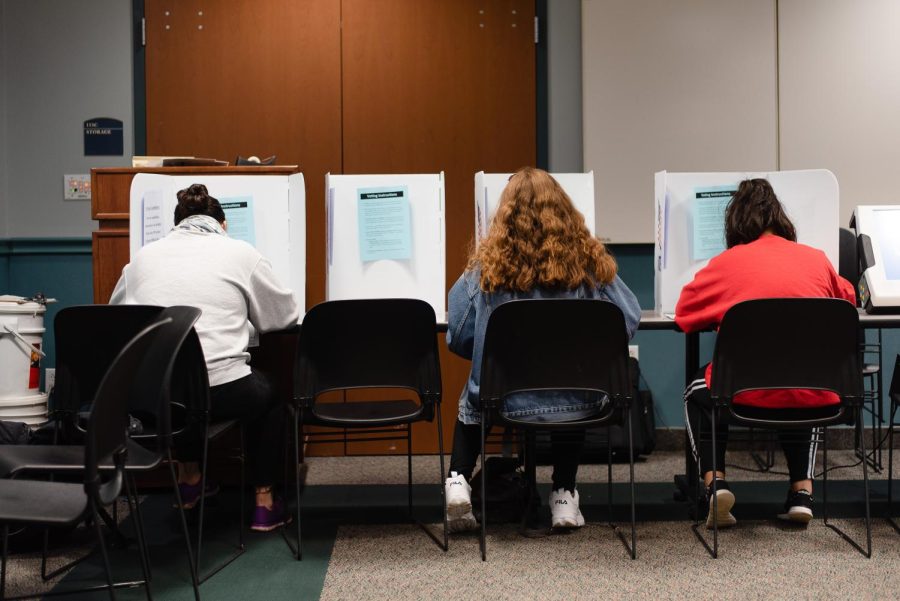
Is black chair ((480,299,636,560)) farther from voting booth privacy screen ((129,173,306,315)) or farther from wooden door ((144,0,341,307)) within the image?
wooden door ((144,0,341,307))

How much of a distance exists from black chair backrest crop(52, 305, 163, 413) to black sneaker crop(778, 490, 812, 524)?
2027 mm

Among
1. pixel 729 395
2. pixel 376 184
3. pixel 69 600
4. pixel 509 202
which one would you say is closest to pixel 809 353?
pixel 729 395

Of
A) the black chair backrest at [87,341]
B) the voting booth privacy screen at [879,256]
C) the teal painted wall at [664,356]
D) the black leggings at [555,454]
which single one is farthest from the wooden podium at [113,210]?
the voting booth privacy screen at [879,256]

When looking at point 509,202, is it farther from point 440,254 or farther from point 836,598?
point 836,598

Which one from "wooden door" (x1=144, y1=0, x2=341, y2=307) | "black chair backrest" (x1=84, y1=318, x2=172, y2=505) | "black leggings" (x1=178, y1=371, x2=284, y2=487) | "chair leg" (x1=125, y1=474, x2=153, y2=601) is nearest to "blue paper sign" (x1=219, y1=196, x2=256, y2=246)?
"black leggings" (x1=178, y1=371, x2=284, y2=487)

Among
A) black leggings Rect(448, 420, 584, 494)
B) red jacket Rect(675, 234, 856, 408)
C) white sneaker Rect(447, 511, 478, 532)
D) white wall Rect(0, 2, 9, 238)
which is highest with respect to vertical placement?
white wall Rect(0, 2, 9, 238)

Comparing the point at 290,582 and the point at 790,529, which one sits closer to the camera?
the point at 290,582

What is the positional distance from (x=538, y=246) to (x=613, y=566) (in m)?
0.96

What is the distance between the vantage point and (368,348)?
102 inches

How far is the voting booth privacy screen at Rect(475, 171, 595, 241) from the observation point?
10.5ft

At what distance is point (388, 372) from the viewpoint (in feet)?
8.58

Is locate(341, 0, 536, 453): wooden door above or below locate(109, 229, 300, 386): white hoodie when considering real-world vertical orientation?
above

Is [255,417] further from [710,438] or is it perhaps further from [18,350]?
[710,438]

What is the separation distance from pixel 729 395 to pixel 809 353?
0.83 feet
